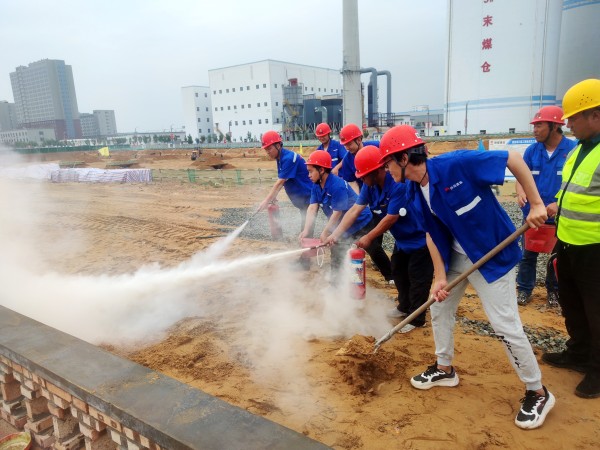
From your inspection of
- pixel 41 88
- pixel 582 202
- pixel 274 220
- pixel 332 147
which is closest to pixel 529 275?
pixel 582 202

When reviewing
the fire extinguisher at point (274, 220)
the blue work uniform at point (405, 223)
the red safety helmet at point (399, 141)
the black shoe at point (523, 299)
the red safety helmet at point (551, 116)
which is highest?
the red safety helmet at point (551, 116)

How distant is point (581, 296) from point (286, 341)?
8.90 feet

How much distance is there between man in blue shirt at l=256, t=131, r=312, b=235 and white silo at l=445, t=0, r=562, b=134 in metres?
32.6

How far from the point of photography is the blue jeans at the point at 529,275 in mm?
4729

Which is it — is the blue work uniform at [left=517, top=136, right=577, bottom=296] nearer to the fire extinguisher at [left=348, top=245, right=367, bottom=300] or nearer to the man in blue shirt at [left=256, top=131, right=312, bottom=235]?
the fire extinguisher at [left=348, top=245, right=367, bottom=300]

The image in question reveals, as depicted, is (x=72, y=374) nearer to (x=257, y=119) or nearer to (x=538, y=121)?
(x=538, y=121)

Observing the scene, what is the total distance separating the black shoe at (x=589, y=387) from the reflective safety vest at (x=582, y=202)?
1.05 meters

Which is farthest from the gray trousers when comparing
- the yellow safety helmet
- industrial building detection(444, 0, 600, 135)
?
industrial building detection(444, 0, 600, 135)

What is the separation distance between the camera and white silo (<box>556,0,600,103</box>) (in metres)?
35.0

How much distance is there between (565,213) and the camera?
3068 millimetres

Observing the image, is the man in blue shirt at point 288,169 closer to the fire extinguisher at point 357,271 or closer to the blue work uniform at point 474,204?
the fire extinguisher at point 357,271

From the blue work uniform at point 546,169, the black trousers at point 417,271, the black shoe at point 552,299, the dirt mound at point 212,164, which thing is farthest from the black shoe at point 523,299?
the dirt mound at point 212,164

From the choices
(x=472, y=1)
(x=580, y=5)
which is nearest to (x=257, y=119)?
(x=472, y=1)

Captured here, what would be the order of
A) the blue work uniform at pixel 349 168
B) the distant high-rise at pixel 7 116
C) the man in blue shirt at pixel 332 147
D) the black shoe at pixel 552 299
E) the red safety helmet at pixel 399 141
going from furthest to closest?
the distant high-rise at pixel 7 116
the man in blue shirt at pixel 332 147
the blue work uniform at pixel 349 168
the black shoe at pixel 552 299
the red safety helmet at pixel 399 141
